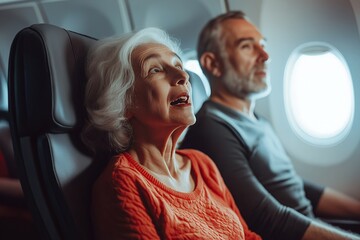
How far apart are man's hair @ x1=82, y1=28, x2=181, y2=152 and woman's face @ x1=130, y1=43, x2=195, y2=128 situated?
0.08ft

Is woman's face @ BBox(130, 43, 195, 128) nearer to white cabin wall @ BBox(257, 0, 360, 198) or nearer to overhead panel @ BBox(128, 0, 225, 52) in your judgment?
overhead panel @ BBox(128, 0, 225, 52)

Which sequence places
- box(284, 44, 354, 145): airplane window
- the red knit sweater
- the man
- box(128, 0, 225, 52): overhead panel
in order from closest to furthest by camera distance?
1. the red knit sweater
2. the man
3. box(128, 0, 225, 52): overhead panel
4. box(284, 44, 354, 145): airplane window

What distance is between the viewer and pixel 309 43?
6.12ft

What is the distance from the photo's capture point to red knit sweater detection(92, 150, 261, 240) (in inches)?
37.7

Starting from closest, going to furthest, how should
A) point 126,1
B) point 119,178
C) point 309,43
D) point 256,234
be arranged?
1. point 119,178
2. point 256,234
3. point 126,1
4. point 309,43

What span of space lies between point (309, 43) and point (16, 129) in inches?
54.1

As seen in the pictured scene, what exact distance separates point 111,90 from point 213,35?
718 mm

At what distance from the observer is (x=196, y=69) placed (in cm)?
180

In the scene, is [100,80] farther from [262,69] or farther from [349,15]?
[349,15]

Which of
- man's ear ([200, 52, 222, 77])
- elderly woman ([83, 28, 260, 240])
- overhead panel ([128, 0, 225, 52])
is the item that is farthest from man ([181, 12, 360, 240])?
elderly woman ([83, 28, 260, 240])

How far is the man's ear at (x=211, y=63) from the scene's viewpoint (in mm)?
1651

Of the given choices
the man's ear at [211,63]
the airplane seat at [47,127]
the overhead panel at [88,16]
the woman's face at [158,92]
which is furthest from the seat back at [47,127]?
the man's ear at [211,63]

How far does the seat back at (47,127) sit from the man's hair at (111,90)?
0.17ft

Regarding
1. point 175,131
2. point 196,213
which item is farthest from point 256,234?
point 175,131
